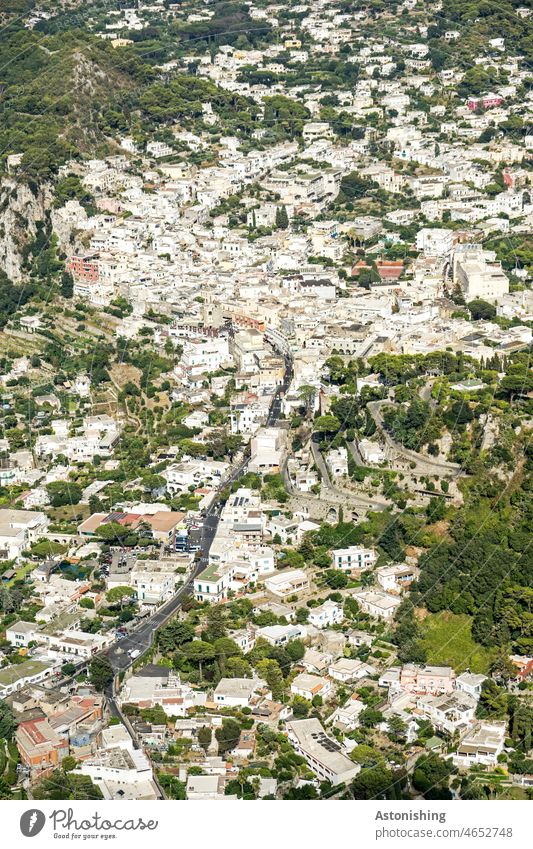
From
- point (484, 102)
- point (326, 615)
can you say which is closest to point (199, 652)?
point (326, 615)

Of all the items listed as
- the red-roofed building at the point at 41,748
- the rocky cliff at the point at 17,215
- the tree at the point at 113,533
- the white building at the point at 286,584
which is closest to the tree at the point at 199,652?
the white building at the point at 286,584

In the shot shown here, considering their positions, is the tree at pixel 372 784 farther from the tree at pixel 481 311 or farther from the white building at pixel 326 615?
the tree at pixel 481 311

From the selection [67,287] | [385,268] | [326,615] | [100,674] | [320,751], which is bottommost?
[67,287]

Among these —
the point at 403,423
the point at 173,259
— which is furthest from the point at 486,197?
the point at 403,423

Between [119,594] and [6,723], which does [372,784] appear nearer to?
[6,723]

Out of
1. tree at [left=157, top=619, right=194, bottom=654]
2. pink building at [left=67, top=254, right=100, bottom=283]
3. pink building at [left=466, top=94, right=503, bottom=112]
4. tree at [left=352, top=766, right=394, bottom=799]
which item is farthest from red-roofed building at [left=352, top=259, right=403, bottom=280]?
tree at [left=352, top=766, right=394, bottom=799]
